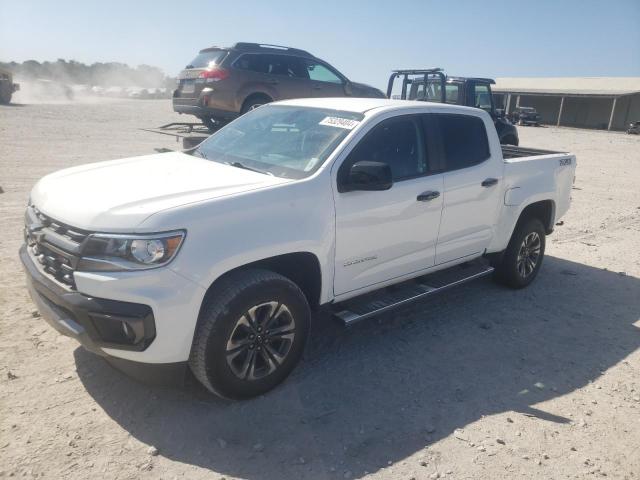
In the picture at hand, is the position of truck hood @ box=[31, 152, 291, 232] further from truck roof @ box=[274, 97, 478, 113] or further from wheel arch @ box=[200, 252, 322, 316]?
truck roof @ box=[274, 97, 478, 113]

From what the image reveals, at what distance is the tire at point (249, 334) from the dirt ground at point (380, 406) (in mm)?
184

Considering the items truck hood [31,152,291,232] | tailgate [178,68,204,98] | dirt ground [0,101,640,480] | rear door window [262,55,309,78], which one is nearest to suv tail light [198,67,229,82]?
tailgate [178,68,204,98]

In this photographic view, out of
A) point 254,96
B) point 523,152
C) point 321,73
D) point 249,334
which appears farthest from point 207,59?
point 249,334

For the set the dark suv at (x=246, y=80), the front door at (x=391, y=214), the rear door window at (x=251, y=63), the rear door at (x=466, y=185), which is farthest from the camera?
the rear door window at (x=251, y=63)

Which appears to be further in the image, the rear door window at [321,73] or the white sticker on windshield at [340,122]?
the rear door window at [321,73]

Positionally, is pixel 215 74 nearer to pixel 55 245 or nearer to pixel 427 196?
pixel 427 196

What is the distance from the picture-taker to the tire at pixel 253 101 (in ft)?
33.3

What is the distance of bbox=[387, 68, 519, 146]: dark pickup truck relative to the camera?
12.8 metres

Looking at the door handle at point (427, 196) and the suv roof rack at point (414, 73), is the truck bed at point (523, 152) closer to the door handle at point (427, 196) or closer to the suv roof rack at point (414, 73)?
the door handle at point (427, 196)

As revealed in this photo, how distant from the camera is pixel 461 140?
464 cm

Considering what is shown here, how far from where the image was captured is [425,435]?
10.4 feet

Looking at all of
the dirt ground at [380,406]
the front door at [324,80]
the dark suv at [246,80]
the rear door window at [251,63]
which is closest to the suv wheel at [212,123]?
the dark suv at [246,80]

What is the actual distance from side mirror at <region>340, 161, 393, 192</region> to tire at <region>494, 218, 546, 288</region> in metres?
2.40

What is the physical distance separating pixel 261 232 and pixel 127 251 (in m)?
0.77
